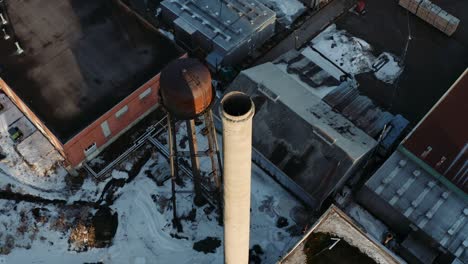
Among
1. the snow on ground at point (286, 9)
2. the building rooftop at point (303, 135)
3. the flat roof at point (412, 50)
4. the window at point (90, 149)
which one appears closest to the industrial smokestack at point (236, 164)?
the building rooftop at point (303, 135)

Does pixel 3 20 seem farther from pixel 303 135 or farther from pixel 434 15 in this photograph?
pixel 434 15

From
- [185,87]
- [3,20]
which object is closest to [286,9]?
[3,20]

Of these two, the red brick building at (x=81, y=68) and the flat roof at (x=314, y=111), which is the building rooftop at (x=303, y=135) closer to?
the flat roof at (x=314, y=111)

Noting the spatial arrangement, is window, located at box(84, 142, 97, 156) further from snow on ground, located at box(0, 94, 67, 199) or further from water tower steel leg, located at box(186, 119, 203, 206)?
water tower steel leg, located at box(186, 119, 203, 206)

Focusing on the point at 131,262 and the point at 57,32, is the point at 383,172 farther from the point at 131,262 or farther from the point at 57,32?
the point at 57,32

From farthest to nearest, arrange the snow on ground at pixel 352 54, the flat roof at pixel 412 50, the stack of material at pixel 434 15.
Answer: the stack of material at pixel 434 15 → the snow on ground at pixel 352 54 → the flat roof at pixel 412 50

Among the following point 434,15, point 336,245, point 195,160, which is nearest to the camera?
point 195,160

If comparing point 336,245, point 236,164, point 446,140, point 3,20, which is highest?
point 236,164
